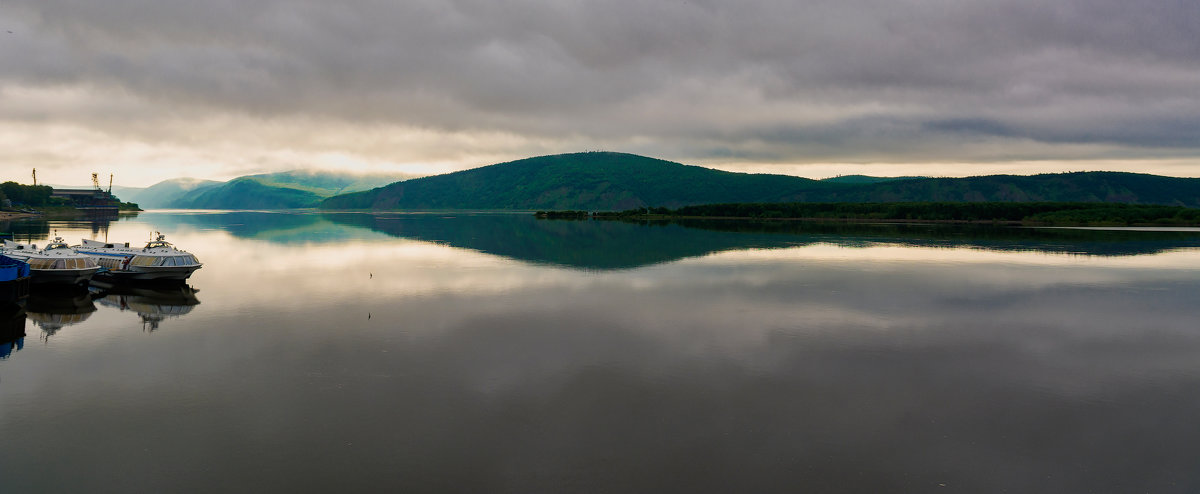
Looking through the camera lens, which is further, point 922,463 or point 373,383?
point 373,383

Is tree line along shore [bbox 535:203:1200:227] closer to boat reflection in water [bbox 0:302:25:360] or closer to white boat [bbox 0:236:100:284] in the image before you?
white boat [bbox 0:236:100:284]

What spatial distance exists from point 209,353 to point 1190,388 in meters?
39.1

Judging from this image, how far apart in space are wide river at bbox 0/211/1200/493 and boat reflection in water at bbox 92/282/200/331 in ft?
1.14

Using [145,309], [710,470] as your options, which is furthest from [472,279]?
[710,470]

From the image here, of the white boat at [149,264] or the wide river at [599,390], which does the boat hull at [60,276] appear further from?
the white boat at [149,264]

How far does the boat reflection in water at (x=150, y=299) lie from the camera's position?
34938 millimetres

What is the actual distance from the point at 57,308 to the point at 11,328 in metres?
6.48

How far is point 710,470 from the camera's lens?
1552 centimetres

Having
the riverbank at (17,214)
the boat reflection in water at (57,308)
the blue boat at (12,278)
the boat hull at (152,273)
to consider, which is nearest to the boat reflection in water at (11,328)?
the boat reflection in water at (57,308)

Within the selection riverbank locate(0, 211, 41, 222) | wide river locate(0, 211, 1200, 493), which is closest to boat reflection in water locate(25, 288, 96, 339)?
wide river locate(0, 211, 1200, 493)

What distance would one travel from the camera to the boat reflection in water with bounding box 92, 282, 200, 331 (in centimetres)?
3494

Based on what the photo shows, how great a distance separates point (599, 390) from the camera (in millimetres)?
21469

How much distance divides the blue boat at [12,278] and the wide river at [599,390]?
1248mm

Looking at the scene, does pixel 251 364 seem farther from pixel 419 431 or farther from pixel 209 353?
pixel 419 431
